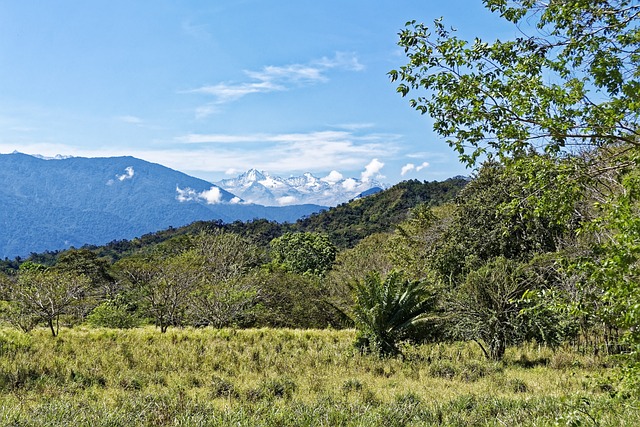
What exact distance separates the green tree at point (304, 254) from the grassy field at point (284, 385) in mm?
39498

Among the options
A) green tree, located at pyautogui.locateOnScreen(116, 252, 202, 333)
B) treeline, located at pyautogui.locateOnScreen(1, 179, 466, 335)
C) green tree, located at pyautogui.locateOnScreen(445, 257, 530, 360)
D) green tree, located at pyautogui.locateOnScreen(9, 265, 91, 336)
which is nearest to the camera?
green tree, located at pyautogui.locateOnScreen(445, 257, 530, 360)

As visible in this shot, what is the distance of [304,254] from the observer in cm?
5838

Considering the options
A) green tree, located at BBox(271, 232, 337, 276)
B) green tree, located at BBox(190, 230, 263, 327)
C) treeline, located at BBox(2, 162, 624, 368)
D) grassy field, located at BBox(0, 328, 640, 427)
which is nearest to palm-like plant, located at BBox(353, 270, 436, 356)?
treeline, located at BBox(2, 162, 624, 368)

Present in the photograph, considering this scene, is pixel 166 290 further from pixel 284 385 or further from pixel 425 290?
pixel 284 385

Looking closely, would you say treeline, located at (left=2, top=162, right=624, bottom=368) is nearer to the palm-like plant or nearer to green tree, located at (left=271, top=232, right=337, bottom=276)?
the palm-like plant

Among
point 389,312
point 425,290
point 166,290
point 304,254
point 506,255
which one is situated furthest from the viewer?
point 304,254

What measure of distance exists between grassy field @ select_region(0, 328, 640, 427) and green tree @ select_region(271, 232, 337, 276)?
39.5 meters

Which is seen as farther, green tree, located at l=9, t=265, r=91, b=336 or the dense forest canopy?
green tree, located at l=9, t=265, r=91, b=336

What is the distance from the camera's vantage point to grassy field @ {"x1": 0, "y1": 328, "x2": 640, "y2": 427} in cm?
604

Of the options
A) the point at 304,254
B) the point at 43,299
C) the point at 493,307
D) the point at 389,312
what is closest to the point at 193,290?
the point at 43,299

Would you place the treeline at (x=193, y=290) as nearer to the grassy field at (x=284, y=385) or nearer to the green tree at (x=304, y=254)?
the green tree at (x=304, y=254)

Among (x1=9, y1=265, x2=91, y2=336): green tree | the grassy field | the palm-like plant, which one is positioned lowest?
(x1=9, y1=265, x2=91, y2=336): green tree

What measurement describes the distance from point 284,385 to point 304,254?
49.6 metres

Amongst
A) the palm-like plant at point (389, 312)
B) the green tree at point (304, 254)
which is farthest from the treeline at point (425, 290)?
the green tree at point (304, 254)
